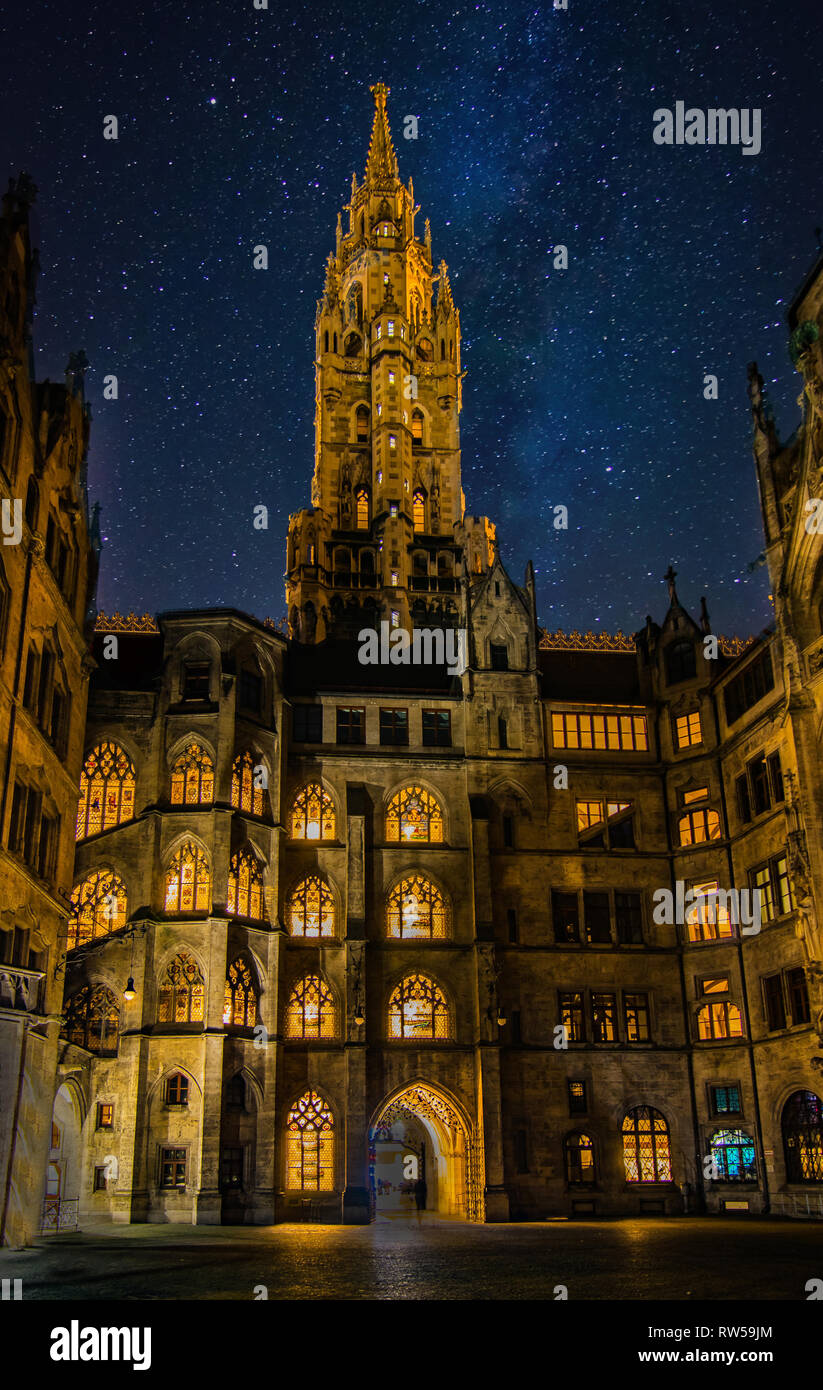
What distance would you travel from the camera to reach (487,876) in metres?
48.2

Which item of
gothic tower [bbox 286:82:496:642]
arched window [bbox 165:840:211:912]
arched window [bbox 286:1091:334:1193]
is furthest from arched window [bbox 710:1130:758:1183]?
gothic tower [bbox 286:82:496:642]

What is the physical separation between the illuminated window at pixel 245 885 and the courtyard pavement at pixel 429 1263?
1139 centimetres

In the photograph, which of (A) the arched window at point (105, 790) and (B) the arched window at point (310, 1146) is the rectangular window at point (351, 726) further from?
(B) the arched window at point (310, 1146)

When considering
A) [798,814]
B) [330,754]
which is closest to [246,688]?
[330,754]

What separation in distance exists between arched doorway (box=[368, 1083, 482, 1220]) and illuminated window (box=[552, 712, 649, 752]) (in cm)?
1586

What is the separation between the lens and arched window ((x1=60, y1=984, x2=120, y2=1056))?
145 feet

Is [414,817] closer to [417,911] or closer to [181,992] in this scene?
[417,911]

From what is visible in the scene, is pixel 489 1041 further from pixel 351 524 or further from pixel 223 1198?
pixel 351 524

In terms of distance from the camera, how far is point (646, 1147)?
47.1m

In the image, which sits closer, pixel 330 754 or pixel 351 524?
pixel 330 754

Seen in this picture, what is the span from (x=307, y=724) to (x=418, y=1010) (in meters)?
12.7

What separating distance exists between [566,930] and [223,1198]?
16.9 meters
